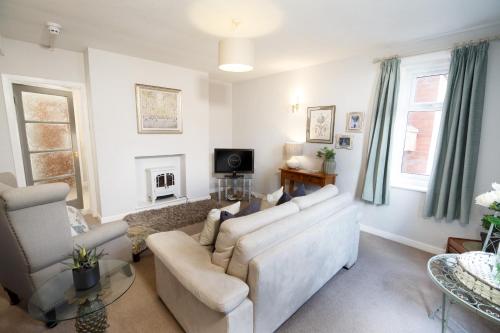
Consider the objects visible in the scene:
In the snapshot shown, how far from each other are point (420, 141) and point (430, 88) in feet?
2.18

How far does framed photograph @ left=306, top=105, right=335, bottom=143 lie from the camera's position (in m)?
3.53

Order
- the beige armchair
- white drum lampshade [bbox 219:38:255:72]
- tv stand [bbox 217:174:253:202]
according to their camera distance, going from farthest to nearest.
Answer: tv stand [bbox 217:174:253:202] < white drum lampshade [bbox 219:38:255:72] < the beige armchair

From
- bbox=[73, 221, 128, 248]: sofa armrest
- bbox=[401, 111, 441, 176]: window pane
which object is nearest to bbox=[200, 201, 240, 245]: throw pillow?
bbox=[73, 221, 128, 248]: sofa armrest

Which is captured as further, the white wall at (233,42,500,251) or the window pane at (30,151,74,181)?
the window pane at (30,151,74,181)

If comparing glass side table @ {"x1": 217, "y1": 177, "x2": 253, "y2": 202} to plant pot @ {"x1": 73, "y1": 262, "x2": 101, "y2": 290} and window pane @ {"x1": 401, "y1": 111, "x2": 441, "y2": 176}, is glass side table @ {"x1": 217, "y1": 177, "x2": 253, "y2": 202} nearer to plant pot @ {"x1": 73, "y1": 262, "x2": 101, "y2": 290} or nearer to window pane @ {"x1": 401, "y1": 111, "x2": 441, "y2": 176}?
window pane @ {"x1": 401, "y1": 111, "x2": 441, "y2": 176}

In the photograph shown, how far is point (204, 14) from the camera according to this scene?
213cm

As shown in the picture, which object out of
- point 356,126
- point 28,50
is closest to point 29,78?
point 28,50

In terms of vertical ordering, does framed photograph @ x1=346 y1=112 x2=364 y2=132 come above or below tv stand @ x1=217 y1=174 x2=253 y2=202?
above

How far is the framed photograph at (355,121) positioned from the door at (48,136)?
433 centimetres

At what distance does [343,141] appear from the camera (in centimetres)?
341

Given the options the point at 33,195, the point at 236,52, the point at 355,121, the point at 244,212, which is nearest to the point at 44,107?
the point at 33,195

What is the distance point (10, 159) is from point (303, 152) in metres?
4.20

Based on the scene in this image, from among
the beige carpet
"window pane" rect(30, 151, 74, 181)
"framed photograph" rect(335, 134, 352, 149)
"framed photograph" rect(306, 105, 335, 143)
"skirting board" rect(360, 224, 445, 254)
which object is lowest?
the beige carpet

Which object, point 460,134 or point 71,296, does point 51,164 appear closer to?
point 71,296
